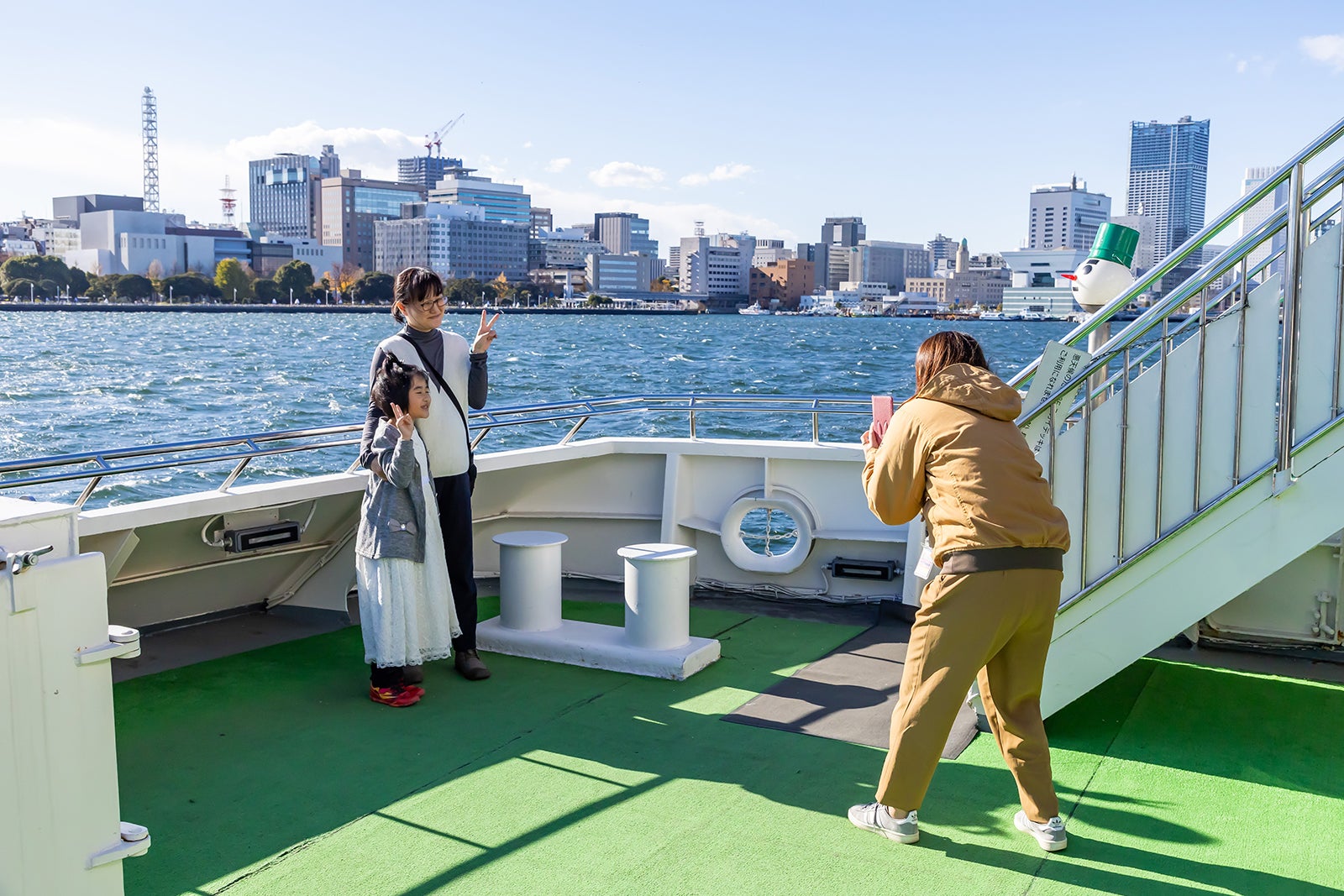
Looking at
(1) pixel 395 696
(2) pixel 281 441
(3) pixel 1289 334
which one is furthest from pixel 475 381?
(3) pixel 1289 334

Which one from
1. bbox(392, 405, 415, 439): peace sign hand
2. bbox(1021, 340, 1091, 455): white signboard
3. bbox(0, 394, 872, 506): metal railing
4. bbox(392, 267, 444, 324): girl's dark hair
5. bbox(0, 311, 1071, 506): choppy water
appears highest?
bbox(392, 267, 444, 324): girl's dark hair

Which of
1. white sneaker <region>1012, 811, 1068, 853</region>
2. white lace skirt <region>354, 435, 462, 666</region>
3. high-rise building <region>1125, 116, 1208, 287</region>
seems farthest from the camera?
high-rise building <region>1125, 116, 1208, 287</region>

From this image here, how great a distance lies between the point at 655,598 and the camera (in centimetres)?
551

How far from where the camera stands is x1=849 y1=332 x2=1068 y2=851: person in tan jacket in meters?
3.29

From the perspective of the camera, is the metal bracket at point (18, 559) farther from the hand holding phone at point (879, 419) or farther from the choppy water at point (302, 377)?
the choppy water at point (302, 377)

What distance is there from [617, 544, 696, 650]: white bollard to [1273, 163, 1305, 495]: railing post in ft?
8.39

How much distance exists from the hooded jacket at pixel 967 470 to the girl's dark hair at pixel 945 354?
0.04 metres

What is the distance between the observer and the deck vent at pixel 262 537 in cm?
571

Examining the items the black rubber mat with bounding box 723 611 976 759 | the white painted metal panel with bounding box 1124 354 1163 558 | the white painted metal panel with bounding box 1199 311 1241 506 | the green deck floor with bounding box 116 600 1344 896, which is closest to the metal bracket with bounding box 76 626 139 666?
the green deck floor with bounding box 116 600 1344 896

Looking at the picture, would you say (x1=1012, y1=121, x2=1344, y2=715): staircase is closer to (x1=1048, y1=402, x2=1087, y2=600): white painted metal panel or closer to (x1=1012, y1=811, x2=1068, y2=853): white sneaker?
(x1=1048, y1=402, x2=1087, y2=600): white painted metal panel

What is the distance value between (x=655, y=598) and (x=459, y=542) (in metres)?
0.97

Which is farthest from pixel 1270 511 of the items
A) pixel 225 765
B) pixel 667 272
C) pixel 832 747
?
pixel 667 272

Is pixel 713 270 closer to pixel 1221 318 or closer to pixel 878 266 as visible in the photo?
pixel 878 266

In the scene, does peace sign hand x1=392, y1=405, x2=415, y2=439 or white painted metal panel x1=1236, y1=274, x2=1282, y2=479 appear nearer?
white painted metal panel x1=1236, y1=274, x2=1282, y2=479
